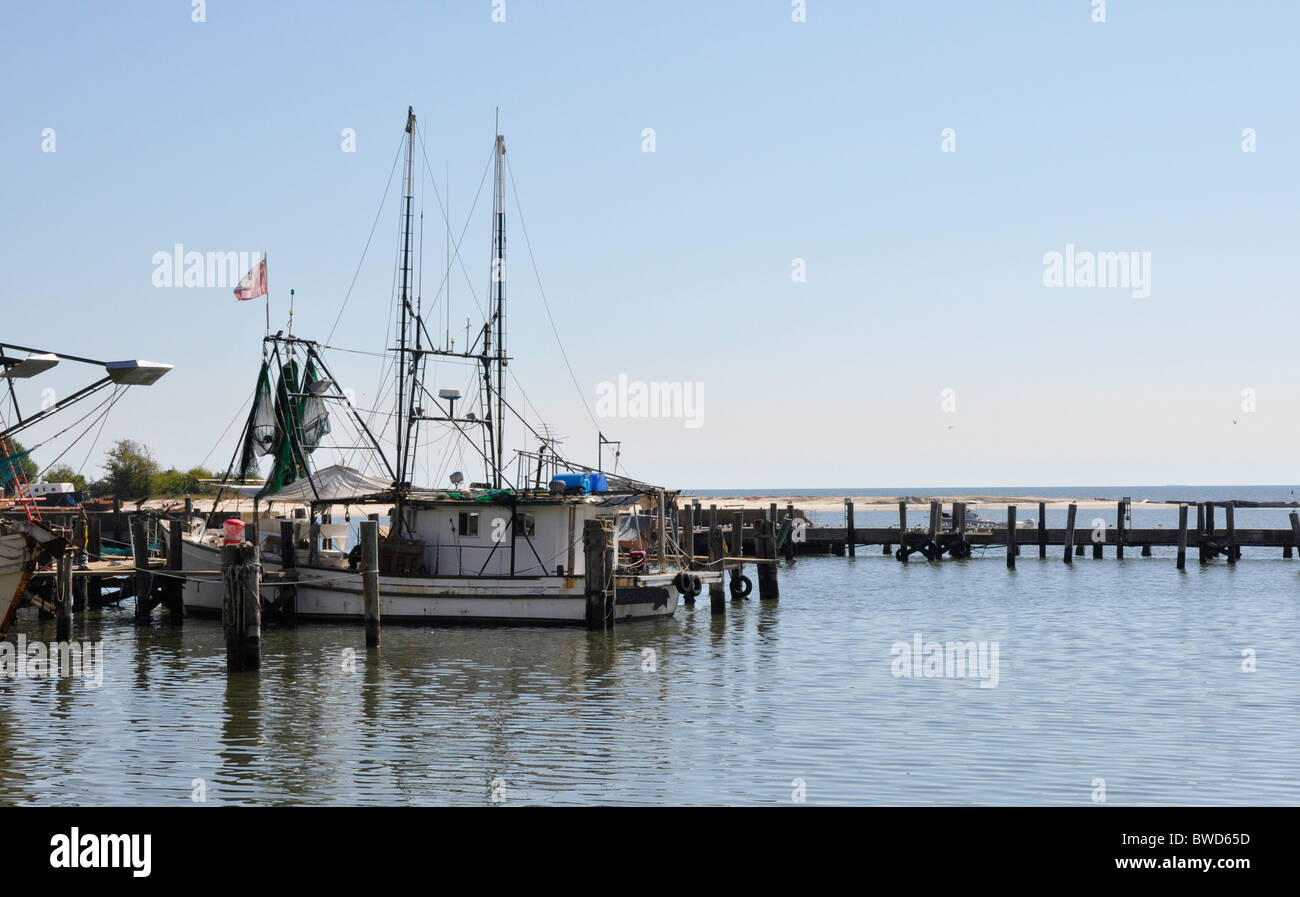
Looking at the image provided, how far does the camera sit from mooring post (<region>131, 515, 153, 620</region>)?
109 feet

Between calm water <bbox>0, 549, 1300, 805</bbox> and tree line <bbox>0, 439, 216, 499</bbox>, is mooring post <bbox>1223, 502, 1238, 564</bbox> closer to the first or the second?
calm water <bbox>0, 549, 1300, 805</bbox>

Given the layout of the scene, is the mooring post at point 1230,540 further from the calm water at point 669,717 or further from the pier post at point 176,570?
the pier post at point 176,570

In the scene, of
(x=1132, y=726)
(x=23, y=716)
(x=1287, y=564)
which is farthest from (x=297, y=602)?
(x=1287, y=564)

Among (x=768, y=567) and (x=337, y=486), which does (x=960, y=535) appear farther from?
(x=337, y=486)

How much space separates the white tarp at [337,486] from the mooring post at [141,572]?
12.1 feet

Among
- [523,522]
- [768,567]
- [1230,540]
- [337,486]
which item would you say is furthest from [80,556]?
[1230,540]

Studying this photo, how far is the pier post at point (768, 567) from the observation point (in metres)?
39.0

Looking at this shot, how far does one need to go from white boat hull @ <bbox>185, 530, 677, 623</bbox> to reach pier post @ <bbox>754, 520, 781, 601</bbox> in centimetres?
721

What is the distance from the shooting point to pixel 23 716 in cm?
2044

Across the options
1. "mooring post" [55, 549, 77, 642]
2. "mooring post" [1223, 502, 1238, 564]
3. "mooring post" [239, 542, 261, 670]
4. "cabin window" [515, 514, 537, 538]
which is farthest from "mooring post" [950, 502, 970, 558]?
"mooring post" [239, 542, 261, 670]

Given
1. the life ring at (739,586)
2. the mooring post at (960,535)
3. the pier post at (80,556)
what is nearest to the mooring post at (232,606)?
the pier post at (80,556)

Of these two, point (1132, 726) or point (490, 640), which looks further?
point (490, 640)

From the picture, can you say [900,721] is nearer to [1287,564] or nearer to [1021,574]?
[1021,574]
